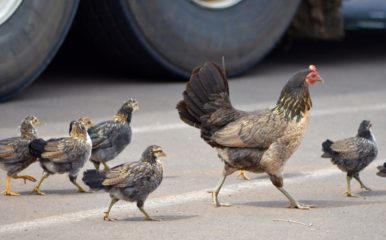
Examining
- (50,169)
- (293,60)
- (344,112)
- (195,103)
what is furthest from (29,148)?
(293,60)

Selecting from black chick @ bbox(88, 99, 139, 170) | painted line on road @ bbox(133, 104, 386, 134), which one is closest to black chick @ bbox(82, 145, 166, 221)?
black chick @ bbox(88, 99, 139, 170)

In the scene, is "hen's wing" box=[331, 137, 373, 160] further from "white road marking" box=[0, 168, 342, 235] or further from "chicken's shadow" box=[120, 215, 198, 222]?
"chicken's shadow" box=[120, 215, 198, 222]

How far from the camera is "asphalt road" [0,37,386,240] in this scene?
7.38 m

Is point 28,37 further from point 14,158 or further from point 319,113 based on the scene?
point 319,113

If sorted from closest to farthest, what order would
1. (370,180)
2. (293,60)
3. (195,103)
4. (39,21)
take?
1. (195,103)
2. (370,180)
3. (39,21)
4. (293,60)

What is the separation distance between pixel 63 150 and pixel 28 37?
2.63m

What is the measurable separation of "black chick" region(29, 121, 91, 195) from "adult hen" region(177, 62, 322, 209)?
763 mm

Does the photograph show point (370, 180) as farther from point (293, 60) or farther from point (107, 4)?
point (293, 60)

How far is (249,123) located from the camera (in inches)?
320

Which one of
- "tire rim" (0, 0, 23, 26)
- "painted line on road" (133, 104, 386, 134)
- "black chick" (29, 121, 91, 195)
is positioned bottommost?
"black chick" (29, 121, 91, 195)

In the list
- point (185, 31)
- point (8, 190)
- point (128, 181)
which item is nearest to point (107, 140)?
point (8, 190)

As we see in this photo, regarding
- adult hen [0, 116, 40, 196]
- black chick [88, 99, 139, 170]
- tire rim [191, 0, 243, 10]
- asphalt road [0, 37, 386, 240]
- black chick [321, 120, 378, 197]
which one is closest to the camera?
asphalt road [0, 37, 386, 240]

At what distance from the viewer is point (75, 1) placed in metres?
10.9

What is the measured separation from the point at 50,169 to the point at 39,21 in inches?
108
